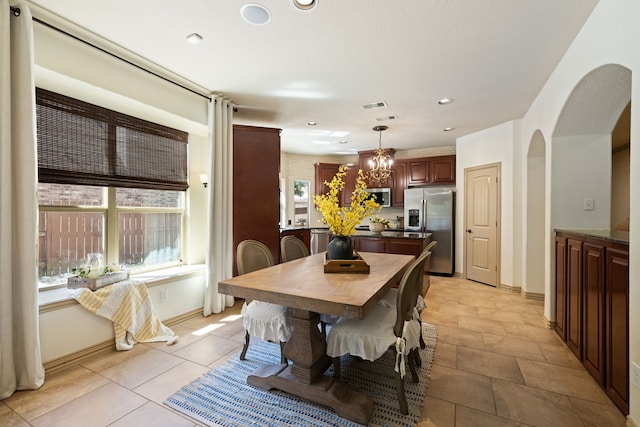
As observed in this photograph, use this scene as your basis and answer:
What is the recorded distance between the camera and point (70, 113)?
246 cm

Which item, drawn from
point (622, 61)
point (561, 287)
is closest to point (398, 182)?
point (561, 287)

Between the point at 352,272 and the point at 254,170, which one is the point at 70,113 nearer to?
the point at 254,170

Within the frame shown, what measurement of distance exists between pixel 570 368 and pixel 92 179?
14.3 ft

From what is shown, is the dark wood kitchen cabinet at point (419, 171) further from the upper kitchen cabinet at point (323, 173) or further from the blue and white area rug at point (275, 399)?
the blue and white area rug at point (275, 399)

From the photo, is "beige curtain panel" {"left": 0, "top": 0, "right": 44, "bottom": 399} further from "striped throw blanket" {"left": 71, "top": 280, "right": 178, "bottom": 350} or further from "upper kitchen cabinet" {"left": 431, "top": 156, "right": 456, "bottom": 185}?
"upper kitchen cabinet" {"left": 431, "top": 156, "right": 456, "bottom": 185}

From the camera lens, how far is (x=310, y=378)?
181 cm

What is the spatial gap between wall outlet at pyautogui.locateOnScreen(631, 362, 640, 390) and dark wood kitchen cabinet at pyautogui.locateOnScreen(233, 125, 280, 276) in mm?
3399

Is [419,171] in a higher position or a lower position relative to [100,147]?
higher

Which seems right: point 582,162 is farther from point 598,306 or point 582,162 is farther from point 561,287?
point 598,306

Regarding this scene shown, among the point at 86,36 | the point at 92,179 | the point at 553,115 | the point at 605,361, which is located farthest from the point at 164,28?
the point at 605,361

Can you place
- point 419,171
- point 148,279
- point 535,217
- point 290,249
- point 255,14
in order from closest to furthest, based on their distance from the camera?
point 255,14
point 148,279
point 290,249
point 535,217
point 419,171

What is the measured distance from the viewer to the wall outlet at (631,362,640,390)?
4.89 feet

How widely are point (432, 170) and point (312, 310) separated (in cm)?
509

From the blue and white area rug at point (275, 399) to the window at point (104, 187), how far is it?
5.59ft
